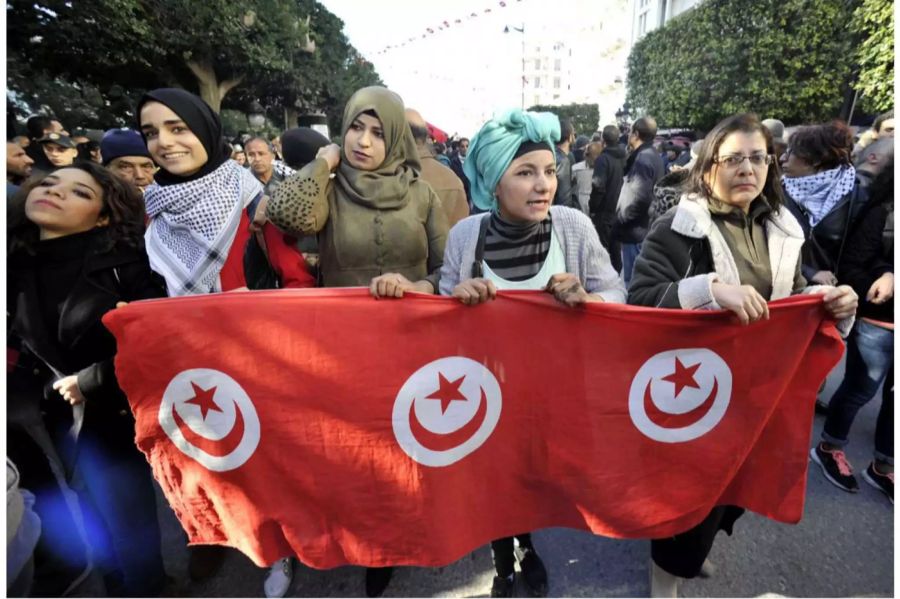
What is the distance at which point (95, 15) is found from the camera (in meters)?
14.6

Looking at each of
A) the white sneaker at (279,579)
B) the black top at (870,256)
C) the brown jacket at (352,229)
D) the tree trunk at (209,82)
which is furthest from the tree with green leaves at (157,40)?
the black top at (870,256)

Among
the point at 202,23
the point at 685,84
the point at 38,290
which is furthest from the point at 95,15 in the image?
the point at 685,84

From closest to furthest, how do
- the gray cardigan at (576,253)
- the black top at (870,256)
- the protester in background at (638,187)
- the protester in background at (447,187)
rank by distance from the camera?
the gray cardigan at (576,253) → the black top at (870,256) → the protester in background at (447,187) → the protester in background at (638,187)

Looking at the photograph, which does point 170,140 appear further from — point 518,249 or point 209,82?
point 209,82

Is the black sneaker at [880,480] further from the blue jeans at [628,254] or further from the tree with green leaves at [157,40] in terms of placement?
the tree with green leaves at [157,40]

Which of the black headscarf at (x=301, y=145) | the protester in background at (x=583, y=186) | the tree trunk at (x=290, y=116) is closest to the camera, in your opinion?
the black headscarf at (x=301, y=145)

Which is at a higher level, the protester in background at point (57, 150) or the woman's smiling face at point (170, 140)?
the protester in background at point (57, 150)

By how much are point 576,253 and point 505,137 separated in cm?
48

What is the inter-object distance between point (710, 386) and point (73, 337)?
2186 mm

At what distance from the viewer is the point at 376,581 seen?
6.76 feet

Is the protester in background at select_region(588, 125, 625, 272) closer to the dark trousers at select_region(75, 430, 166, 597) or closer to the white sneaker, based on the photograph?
the white sneaker

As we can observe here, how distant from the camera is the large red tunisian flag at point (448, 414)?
157 centimetres

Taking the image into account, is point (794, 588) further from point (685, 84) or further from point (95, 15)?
point (685, 84)

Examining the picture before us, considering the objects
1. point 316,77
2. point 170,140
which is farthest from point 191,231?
point 316,77
